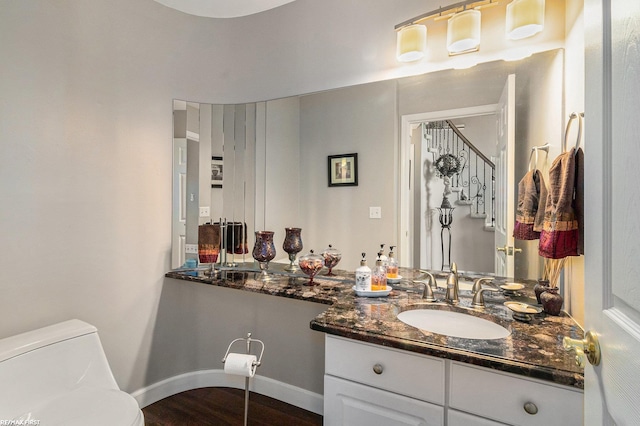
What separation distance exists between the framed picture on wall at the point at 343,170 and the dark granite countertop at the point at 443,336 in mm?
578

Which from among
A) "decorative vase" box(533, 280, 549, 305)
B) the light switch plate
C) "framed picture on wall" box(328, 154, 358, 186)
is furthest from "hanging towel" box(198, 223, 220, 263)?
"decorative vase" box(533, 280, 549, 305)

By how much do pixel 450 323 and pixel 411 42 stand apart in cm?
140

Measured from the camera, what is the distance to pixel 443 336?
1.08 meters

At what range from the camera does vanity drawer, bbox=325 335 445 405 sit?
101cm

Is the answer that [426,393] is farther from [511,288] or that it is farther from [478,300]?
[511,288]

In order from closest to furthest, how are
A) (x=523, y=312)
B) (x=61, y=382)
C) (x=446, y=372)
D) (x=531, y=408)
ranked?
1. (x=531, y=408)
2. (x=446, y=372)
3. (x=523, y=312)
4. (x=61, y=382)

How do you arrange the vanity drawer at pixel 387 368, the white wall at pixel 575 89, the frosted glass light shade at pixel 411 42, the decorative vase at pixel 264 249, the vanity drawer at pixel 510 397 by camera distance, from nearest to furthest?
1. the vanity drawer at pixel 510 397
2. the vanity drawer at pixel 387 368
3. the white wall at pixel 575 89
4. the frosted glass light shade at pixel 411 42
5. the decorative vase at pixel 264 249

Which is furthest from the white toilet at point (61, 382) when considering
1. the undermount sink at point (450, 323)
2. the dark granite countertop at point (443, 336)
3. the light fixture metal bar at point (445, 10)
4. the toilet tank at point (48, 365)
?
the light fixture metal bar at point (445, 10)

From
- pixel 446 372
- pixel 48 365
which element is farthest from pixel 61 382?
pixel 446 372

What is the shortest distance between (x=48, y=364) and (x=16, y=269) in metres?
0.48

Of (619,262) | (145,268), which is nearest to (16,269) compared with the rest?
(145,268)

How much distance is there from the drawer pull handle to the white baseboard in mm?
1335

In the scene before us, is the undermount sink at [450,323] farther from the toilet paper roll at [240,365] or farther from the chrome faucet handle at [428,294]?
the toilet paper roll at [240,365]

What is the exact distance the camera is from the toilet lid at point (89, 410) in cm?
125
